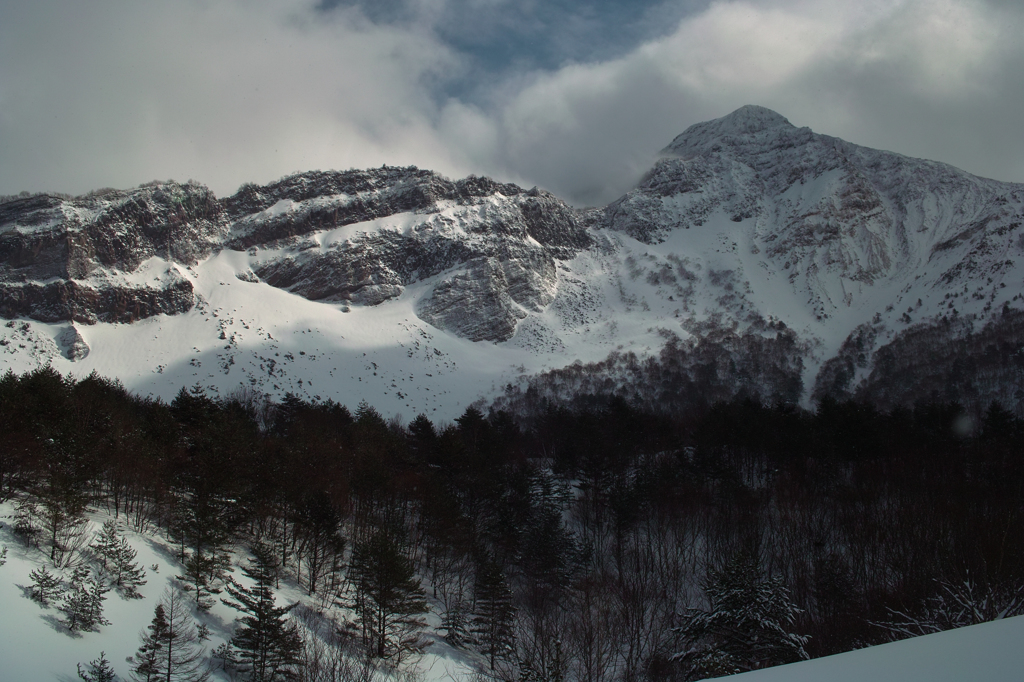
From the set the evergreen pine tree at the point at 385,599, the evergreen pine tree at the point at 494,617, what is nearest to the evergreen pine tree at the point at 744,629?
the evergreen pine tree at the point at 494,617

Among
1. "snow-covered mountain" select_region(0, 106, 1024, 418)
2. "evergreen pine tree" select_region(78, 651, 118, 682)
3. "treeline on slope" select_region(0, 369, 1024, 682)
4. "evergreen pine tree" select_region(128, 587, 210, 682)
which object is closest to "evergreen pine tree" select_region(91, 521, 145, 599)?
"evergreen pine tree" select_region(128, 587, 210, 682)

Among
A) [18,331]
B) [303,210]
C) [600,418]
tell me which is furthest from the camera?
[303,210]

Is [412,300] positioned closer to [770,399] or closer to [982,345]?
[770,399]

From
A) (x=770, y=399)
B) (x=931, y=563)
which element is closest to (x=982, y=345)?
(x=770, y=399)

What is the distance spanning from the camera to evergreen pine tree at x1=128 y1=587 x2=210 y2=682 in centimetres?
1814

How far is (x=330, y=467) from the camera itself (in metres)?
33.8

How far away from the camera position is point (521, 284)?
426 feet

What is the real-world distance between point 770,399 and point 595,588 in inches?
2685

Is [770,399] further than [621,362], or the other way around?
[621,362]

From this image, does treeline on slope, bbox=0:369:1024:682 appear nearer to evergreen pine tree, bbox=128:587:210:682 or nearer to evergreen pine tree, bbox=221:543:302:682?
evergreen pine tree, bbox=221:543:302:682

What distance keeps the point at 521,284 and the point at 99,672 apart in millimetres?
115935

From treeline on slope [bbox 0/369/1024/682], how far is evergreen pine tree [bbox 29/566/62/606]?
2163 millimetres

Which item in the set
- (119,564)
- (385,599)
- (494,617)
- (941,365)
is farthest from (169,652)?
(941,365)

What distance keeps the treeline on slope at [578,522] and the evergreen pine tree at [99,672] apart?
→ 5.26 meters
